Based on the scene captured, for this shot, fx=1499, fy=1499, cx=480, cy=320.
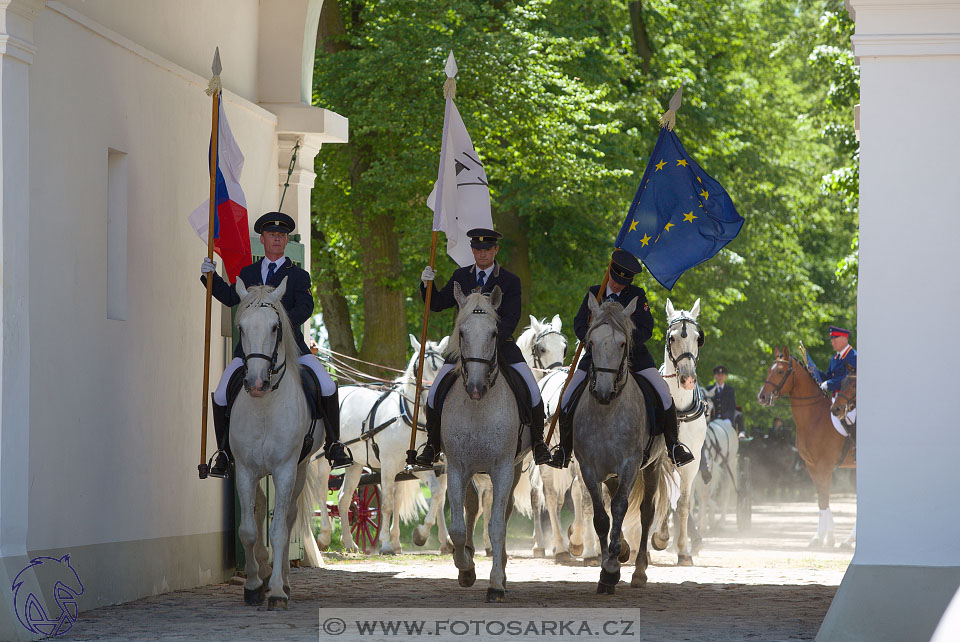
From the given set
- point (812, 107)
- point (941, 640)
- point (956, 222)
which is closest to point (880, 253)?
point (956, 222)

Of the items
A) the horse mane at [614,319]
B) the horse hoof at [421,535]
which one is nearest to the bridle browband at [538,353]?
the horse hoof at [421,535]

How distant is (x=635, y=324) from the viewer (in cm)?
1303

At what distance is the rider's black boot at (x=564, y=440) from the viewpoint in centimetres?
1284

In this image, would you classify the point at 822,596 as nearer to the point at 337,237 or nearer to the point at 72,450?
the point at 72,450

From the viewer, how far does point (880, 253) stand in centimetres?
934

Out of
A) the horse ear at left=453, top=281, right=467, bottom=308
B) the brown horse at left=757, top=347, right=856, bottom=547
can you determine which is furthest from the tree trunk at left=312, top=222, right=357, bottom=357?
the horse ear at left=453, top=281, right=467, bottom=308

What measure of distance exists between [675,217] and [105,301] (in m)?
4.79

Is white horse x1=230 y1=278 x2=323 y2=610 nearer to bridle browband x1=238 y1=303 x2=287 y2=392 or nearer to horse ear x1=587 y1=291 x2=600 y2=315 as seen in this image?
bridle browband x1=238 y1=303 x2=287 y2=392

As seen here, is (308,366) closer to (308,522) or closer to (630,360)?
(630,360)

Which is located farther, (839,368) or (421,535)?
(839,368)

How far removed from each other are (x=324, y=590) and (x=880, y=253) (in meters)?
6.17

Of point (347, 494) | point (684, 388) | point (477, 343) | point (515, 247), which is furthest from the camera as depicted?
point (515, 247)

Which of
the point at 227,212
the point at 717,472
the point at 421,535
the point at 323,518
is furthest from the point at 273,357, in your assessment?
the point at 717,472

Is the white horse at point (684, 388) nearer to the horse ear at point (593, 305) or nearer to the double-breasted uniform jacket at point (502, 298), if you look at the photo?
the horse ear at point (593, 305)
